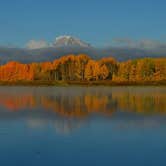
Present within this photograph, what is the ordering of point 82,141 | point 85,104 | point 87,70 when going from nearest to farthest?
point 82,141, point 85,104, point 87,70

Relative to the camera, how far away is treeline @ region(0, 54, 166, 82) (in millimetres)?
106375

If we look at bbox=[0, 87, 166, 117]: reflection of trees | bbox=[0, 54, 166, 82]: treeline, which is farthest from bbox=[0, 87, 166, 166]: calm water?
bbox=[0, 54, 166, 82]: treeline

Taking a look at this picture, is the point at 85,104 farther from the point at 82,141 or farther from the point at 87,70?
the point at 87,70

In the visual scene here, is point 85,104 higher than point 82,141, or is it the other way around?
point 82,141

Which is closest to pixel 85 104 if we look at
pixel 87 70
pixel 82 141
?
pixel 82 141

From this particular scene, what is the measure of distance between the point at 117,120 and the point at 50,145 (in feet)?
24.9

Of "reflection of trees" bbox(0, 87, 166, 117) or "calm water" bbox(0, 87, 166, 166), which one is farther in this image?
"reflection of trees" bbox(0, 87, 166, 117)

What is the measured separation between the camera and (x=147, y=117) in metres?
22.4

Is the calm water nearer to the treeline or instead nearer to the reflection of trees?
the reflection of trees

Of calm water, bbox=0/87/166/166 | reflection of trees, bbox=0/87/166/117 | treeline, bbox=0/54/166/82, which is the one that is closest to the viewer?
calm water, bbox=0/87/166/166

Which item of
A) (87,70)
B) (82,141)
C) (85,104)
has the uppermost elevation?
(87,70)

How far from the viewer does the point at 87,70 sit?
110 meters

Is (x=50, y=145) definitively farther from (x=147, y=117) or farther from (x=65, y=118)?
(x=147, y=117)

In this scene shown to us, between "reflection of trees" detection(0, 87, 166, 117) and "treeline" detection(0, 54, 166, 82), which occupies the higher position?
"treeline" detection(0, 54, 166, 82)
